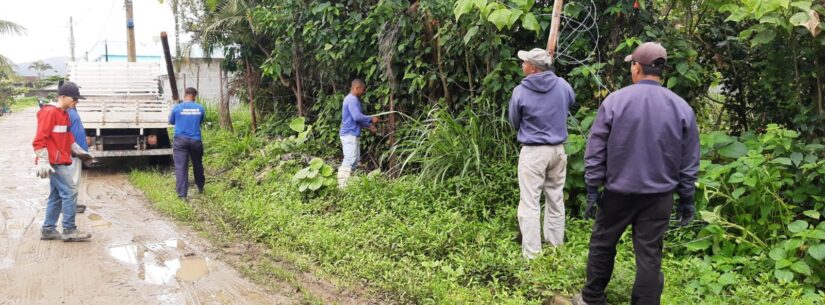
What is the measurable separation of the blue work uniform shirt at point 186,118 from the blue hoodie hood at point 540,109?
5290mm

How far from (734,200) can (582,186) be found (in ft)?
4.35

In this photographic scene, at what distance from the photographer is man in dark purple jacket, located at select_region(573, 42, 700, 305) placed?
3447 millimetres

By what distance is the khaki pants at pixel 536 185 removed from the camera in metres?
4.75

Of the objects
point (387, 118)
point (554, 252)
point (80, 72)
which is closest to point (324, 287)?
point (554, 252)

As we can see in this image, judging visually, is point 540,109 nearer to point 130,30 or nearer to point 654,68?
point 654,68

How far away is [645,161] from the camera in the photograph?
3455 mm

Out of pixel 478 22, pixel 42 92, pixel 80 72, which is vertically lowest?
pixel 42 92

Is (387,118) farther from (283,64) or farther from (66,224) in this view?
(66,224)

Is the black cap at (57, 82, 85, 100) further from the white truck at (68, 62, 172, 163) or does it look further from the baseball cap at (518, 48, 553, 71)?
the baseball cap at (518, 48, 553, 71)

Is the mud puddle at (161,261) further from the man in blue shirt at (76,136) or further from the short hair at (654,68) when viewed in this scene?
the short hair at (654,68)

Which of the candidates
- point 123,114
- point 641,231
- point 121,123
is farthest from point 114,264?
point 123,114

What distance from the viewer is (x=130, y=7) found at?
18.9 meters

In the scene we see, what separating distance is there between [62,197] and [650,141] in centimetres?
581

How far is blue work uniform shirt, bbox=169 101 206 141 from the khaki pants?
535 cm
